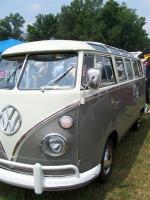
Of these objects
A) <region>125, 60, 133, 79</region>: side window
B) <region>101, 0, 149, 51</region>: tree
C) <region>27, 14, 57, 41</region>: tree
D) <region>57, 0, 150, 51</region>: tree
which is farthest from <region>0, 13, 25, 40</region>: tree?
<region>125, 60, 133, 79</region>: side window

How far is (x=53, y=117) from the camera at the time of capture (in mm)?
4273

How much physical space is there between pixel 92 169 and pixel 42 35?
240ft

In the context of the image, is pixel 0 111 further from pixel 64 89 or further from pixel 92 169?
pixel 92 169

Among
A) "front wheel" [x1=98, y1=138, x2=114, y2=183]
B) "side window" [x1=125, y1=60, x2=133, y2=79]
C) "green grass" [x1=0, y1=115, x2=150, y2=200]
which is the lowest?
"green grass" [x1=0, y1=115, x2=150, y2=200]

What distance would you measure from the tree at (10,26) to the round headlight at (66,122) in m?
80.9

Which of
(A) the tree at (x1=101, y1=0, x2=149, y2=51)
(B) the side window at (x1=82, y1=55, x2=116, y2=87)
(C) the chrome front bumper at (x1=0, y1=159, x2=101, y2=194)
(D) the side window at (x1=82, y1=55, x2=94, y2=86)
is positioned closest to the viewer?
(C) the chrome front bumper at (x1=0, y1=159, x2=101, y2=194)

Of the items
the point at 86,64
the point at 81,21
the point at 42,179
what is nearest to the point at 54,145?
the point at 42,179

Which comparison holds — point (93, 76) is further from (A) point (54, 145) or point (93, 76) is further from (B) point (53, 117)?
(A) point (54, 145)

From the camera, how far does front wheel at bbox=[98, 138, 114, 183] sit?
5.09 meters

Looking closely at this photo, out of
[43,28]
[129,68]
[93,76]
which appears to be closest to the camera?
[93,76]

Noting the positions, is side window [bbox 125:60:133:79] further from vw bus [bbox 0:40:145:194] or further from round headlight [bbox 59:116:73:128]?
round headlight [bbox 59:116:73:128]

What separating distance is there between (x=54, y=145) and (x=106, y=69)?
1840 mm

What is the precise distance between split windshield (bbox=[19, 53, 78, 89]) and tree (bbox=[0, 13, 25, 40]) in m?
80.1

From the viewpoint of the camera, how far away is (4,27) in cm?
8625
